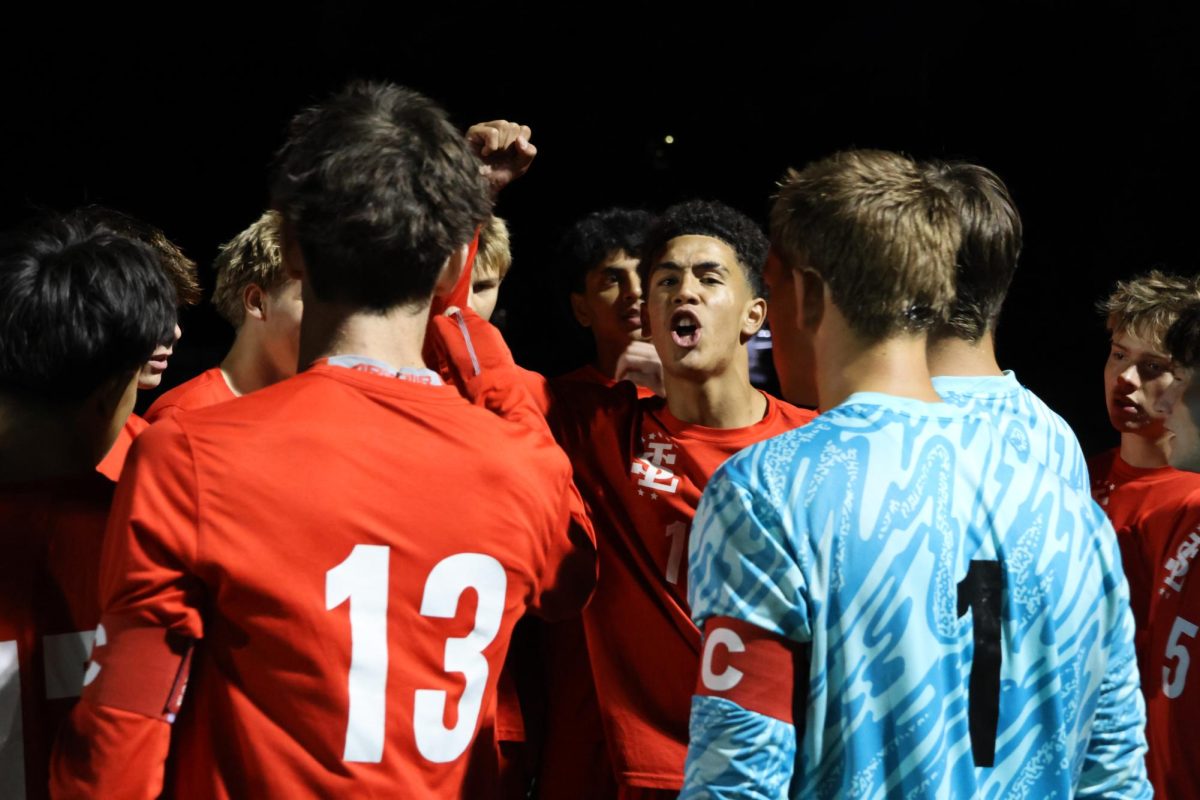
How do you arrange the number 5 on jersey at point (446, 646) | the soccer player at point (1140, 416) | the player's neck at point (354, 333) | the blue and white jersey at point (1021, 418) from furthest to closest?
the soccer player at point (1140, 416)
the blue and white jersey at point (1021, 418)
the player's neck at point (354, 333)
the number 5 on jersey at point (446, 646)

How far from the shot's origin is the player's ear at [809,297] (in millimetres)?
1484

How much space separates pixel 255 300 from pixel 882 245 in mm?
1795

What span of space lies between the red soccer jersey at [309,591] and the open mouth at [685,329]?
1275mm

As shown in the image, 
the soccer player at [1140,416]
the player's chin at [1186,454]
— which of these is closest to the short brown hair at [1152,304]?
the soccer player at [1140,416]

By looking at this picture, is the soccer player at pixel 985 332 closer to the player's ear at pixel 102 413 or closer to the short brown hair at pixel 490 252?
the player's ear at pixel 102 413

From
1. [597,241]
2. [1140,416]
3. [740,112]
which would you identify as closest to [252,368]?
[597,241]

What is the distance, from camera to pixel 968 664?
1364 millimetres

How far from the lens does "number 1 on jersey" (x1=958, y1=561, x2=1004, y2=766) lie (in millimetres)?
1363

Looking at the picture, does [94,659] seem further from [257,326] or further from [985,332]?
[257,326]

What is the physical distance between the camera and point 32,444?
60.7 inches

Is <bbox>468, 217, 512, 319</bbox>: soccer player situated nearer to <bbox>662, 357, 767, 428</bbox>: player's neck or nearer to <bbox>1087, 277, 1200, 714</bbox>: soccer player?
<bbox>662, 357, 767, 428</bbox>: player's neck

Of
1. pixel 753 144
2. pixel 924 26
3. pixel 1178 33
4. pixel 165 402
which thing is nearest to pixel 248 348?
pixel 165 402

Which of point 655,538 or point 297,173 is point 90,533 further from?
point 655,538

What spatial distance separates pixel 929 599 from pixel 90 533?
3.24 feet
